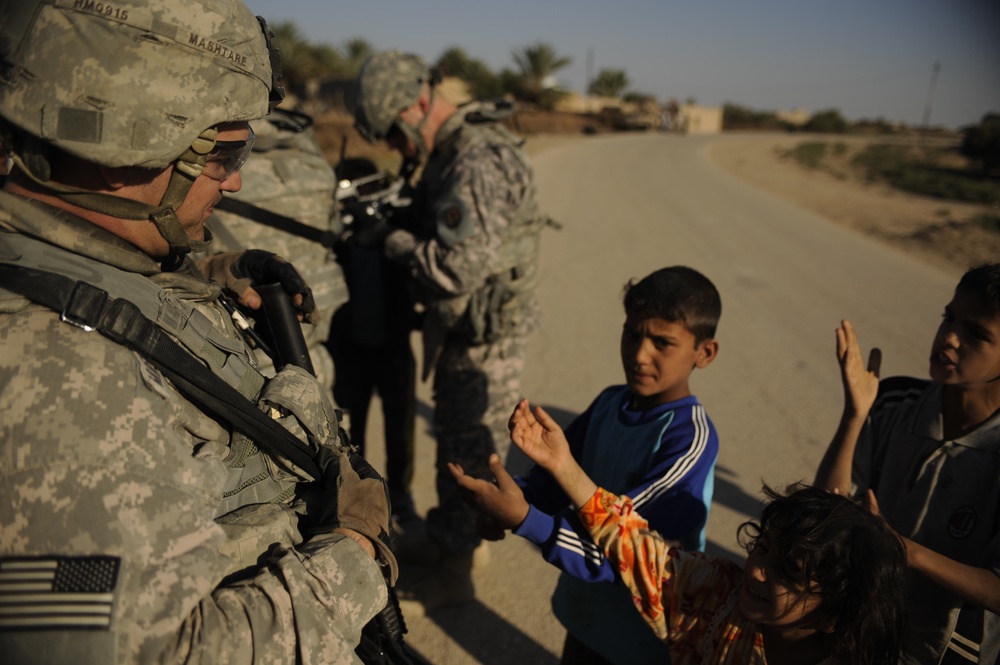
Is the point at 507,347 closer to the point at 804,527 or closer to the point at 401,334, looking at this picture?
the point at 401,334

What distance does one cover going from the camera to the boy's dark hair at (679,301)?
199 centimetres

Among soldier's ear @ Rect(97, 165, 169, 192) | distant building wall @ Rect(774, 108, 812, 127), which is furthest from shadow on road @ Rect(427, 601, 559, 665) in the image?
distant building wall @ Rect(774, 108, 812, 127)

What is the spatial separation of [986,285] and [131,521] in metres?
2.00

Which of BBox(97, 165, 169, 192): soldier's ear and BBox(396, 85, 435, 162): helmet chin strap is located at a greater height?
BBox(396, 85, 435, 162): helmet chin strap

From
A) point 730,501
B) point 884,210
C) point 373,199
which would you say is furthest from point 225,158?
point 884,210

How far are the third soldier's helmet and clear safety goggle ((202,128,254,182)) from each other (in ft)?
0.20

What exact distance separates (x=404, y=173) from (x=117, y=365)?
2.63 meters

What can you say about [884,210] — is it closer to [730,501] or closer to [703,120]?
[730,501]

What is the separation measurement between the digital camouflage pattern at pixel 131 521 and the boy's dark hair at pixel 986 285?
1648 mm

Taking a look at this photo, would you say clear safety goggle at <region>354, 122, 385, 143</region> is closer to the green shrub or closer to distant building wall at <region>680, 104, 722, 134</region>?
the green shrub

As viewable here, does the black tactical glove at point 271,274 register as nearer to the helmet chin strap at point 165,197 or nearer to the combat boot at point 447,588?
the helmet chin strap at point 165,197

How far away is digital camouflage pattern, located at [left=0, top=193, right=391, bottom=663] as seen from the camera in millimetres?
978

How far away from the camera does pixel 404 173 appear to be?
3586mm

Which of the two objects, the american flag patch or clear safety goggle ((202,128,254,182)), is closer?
the american flag patch
